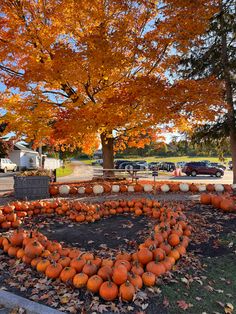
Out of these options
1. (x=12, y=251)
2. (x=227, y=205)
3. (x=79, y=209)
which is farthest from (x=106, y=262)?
(x=227, y=205)

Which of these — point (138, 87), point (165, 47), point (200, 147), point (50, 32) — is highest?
point (50, 32)

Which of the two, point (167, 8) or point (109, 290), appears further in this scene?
point (167, 8)

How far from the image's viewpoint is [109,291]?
9.62ft

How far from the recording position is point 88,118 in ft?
33.9

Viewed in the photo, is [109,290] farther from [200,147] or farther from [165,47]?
[200,147]

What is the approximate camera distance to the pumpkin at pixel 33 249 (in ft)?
12.3

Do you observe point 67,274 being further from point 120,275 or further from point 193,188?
point 193,188

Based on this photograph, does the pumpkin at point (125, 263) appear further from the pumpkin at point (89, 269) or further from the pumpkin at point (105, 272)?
the pumpkin at point (89, 269)

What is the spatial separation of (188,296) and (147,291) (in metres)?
0.44

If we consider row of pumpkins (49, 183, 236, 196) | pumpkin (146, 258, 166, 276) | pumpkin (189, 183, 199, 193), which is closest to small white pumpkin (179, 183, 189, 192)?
row of pumpkins (49, 183, 236, 196)

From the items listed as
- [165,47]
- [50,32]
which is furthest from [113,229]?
[50,32]

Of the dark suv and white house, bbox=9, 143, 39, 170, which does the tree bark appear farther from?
white house, bbox=9, 143, 39, 170

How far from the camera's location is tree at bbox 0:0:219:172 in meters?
9.53

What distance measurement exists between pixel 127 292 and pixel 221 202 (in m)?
4.40
